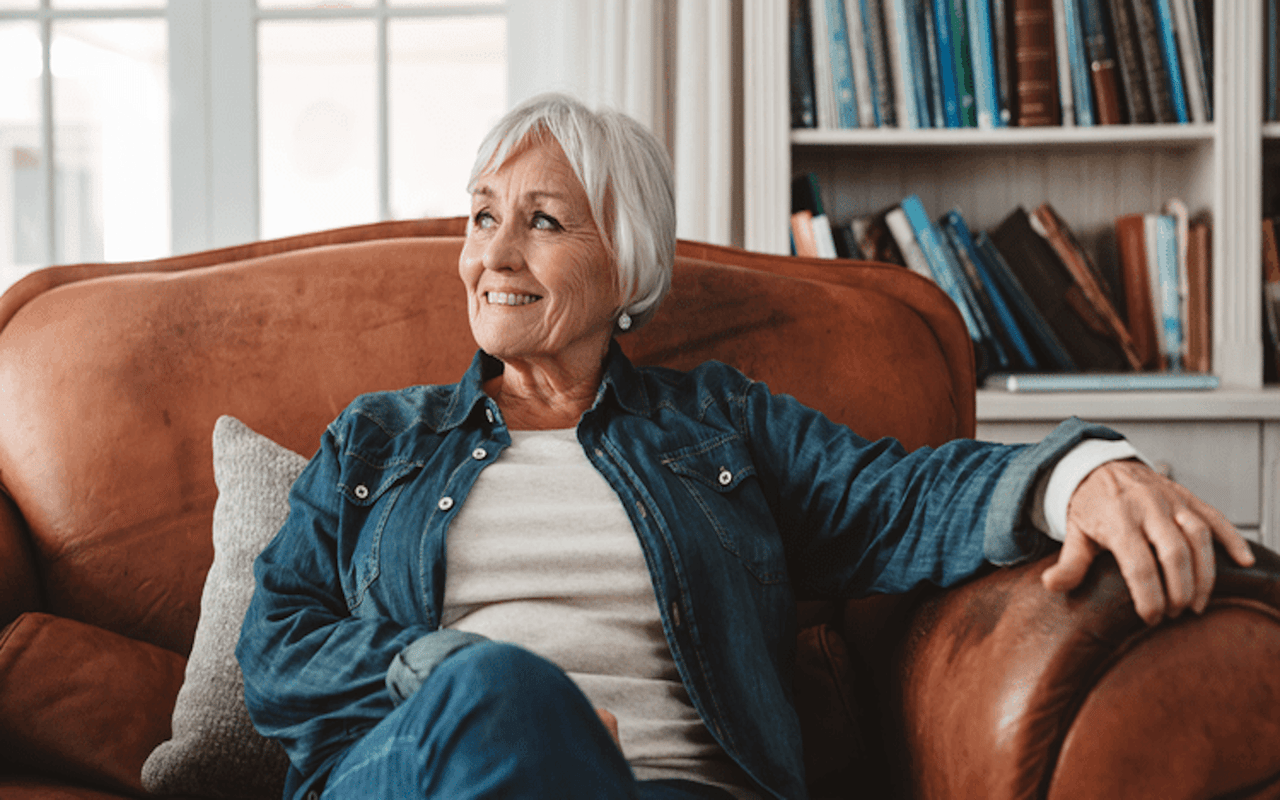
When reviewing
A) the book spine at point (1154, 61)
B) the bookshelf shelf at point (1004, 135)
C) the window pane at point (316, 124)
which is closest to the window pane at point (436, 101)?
the window pane at point (316, 124)

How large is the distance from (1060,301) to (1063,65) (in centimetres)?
47

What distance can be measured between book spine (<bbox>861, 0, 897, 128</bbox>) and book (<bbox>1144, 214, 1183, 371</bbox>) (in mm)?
569

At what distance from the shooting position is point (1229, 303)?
6.41 ft

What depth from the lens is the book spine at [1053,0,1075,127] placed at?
200cm

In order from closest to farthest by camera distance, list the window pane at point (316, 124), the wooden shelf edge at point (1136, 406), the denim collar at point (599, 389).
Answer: the denim collar at point (599, 389), the wooden shelf edge at point (1136, 406), the window pane at point (316, 124)

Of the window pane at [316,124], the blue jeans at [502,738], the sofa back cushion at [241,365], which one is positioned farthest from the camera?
the window pane at [316,124]

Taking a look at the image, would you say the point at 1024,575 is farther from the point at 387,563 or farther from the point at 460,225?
the point at 460,225

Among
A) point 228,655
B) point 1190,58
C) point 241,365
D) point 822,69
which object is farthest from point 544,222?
point 1190,58

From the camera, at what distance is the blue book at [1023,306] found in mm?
2018

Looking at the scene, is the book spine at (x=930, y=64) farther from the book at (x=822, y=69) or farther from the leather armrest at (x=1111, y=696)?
the leather armrest at (x=1111, y=696)

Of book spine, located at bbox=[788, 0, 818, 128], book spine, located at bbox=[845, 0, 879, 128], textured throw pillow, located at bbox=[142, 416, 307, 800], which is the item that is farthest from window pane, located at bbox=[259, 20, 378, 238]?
textured throw pillow, located at bbox=[142, 416, 307, 800]

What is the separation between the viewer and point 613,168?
121 cm

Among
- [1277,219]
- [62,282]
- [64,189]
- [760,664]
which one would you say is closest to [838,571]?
[760,664]

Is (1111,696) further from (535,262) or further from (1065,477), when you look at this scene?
(535,262)
